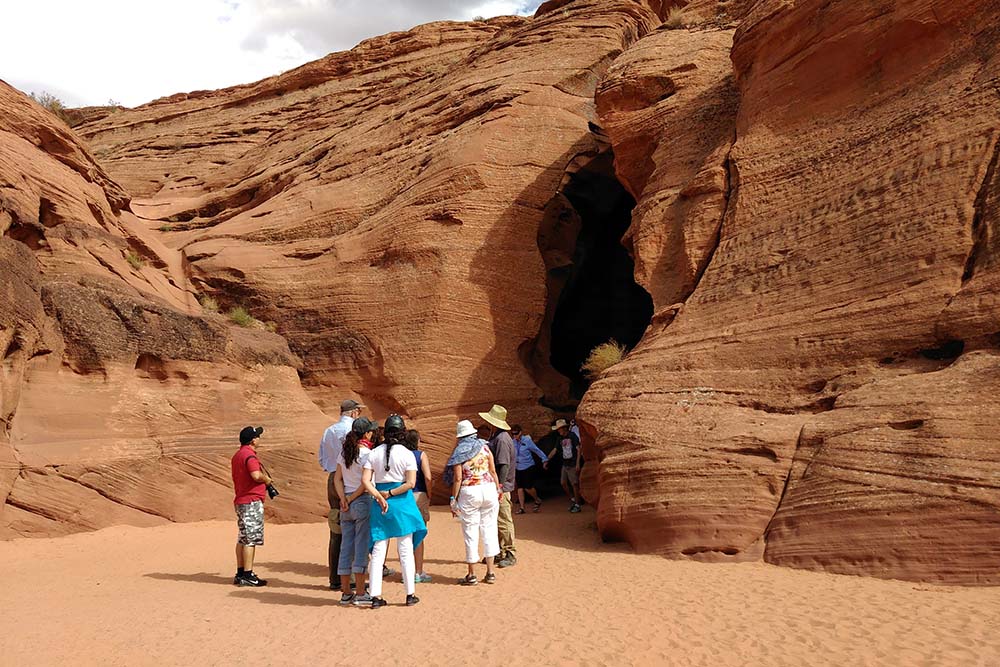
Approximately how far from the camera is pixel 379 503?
653cm

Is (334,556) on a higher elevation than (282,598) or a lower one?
higher

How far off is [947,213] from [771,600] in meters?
5.12

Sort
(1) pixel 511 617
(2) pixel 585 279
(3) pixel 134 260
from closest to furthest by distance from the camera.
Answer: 1. (1) pixel 511 617
2. (3) pixel 134 260
3. (2) pixel 585 279

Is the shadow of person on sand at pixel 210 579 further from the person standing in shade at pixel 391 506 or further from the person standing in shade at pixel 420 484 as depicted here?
the person standing in shade at pixel 391 506

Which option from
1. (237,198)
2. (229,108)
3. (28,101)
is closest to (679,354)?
(28,101)

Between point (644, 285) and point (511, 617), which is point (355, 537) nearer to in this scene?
point (511, 617)

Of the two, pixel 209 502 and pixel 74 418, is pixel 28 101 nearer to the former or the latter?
pixel 74 418

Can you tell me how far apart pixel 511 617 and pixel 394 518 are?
1335mm

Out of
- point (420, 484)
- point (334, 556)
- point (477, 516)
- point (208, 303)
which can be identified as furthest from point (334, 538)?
point (208, 303)

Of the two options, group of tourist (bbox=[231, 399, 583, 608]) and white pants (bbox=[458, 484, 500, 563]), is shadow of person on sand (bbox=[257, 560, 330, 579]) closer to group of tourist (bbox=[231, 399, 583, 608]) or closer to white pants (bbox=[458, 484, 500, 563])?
group of tourist (bbox=[231, 399, 583, 608])

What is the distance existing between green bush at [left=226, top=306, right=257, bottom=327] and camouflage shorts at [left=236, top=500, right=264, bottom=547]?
7.86 meters

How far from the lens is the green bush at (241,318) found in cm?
1478

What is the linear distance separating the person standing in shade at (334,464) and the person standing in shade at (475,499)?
1218 mm

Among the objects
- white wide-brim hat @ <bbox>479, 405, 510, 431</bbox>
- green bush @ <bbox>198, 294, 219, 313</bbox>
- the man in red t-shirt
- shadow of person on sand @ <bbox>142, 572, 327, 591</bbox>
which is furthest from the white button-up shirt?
green bush @ <bbox>198, 294, 219, 313</bbox>
